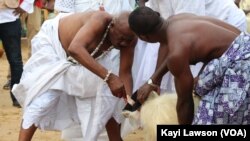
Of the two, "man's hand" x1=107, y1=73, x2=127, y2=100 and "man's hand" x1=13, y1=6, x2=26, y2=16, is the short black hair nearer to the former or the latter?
"man's hand" x1=107, y1=73, x2=127, y2=100

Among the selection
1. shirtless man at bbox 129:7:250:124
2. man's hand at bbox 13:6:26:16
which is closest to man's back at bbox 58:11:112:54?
shirtless man at bbox 129:7:250:124

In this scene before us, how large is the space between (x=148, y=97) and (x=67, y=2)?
1.84m

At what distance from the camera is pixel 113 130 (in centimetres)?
534

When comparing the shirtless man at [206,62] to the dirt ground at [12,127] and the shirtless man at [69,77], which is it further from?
the dirt ground at [12,127]

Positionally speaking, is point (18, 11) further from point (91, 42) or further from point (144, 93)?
point (144, 93)

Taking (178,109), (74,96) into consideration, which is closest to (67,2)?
(74,96)

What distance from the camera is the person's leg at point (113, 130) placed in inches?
209

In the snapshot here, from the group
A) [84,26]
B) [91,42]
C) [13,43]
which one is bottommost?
[13,43]

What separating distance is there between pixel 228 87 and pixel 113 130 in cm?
168

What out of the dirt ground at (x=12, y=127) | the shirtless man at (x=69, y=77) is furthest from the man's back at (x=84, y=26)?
the dirt ground at (x=12, y=127)

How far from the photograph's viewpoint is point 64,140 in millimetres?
5824

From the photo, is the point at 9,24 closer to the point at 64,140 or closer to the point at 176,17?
the point at 64,140

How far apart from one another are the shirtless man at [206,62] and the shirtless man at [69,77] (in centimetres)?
77

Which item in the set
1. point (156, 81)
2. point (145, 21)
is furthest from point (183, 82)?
point (156, 81)
